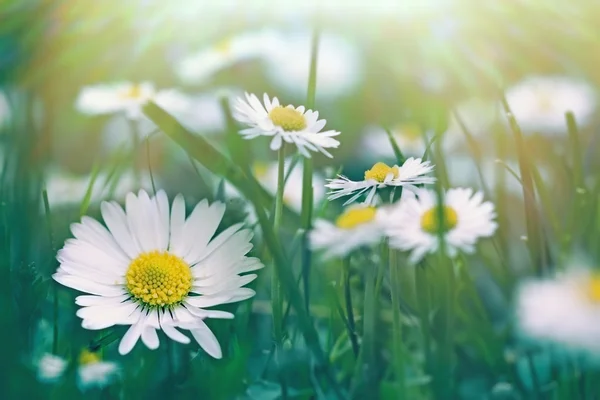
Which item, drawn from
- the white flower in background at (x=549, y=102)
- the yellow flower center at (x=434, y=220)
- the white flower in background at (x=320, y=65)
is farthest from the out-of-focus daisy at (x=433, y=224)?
the white flower in background at (x=320, y=65)

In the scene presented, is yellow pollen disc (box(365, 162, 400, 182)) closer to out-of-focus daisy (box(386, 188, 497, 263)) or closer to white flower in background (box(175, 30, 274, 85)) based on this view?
out-of-focus daisy (box(386, 188, 497, 263))

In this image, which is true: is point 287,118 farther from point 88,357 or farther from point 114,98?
point 114,98

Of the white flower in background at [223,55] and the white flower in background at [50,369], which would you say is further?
the white flower in background at [223,55]

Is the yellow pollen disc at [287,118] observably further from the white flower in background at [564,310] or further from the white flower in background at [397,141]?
the white flower in background at [397,141]

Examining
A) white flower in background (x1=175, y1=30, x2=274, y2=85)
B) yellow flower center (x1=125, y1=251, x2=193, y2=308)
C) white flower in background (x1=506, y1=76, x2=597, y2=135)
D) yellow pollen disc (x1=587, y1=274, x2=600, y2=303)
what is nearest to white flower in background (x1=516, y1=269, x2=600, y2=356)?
yellow pollen disc (x1=587, y1=274, x2=600, y2=303)

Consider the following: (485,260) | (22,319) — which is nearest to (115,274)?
(22,319)

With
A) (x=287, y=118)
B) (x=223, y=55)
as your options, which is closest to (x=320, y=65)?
(x=223, y=55)

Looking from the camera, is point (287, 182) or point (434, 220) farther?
point (287, 182)
